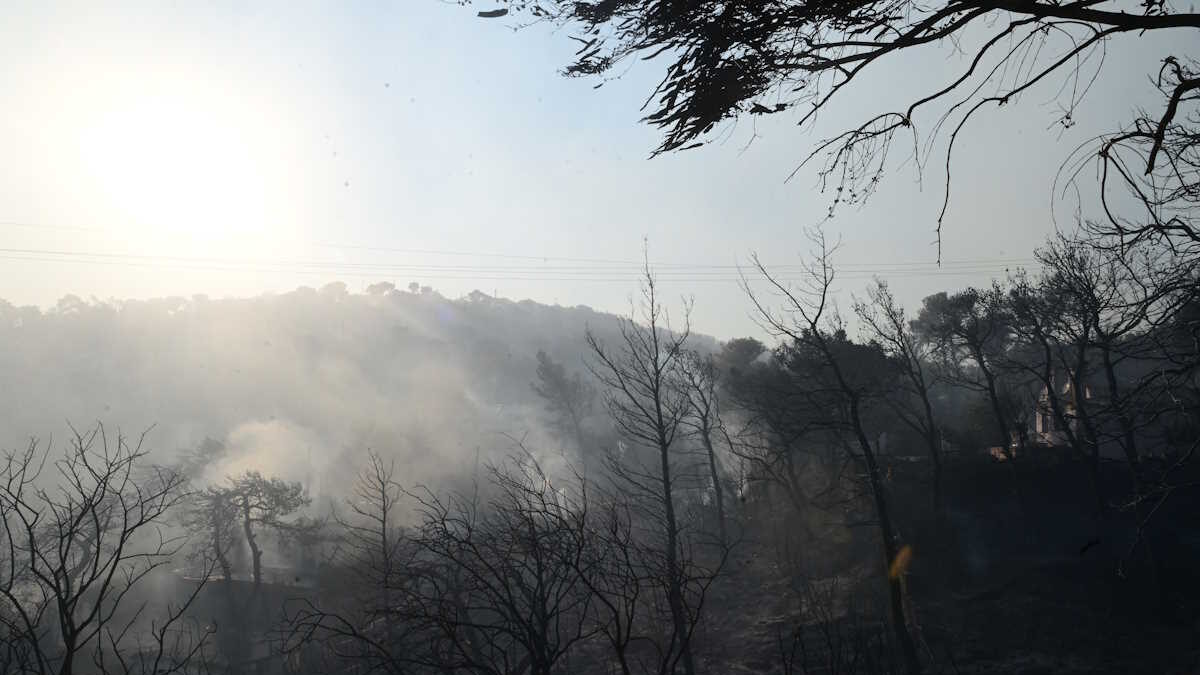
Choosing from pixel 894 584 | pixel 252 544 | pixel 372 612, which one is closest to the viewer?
pixel 372 612

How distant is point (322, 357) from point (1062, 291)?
390ft

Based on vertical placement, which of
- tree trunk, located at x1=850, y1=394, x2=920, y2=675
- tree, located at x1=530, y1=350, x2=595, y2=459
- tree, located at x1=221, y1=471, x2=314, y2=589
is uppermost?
tree, located at x1=530, y1=350, x2=595, y2=459

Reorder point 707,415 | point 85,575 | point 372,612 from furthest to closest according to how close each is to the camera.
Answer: point 85,575
point 707,415
point 372,612

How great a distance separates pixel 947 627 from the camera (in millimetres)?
15617

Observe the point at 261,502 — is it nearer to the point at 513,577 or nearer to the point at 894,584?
the point at 894,584

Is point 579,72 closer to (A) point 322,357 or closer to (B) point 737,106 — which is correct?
(B) point 737,106

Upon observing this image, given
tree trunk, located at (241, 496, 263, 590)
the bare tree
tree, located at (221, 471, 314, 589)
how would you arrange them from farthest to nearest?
tree, located at (221, 471, 314, 589)
tree trunk, located at (241, 496, 263, 590)
the bare tree

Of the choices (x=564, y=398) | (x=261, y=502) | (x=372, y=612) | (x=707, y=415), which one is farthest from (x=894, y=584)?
(x=564, y=398)

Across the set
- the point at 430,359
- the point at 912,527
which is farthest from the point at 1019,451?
the point at 430,359

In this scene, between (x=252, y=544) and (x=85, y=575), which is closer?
(x=85, y=575)

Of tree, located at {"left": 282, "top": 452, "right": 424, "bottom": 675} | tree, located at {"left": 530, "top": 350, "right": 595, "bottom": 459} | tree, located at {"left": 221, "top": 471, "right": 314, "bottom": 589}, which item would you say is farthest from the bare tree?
tree, located at {"left": 530, "top": 350, "right": 595, "bottom": 459}

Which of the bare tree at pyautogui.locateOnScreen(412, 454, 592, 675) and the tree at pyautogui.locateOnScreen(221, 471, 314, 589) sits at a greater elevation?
the tree at pyautogui.locateOnScreen(221, 471, 314, 589)

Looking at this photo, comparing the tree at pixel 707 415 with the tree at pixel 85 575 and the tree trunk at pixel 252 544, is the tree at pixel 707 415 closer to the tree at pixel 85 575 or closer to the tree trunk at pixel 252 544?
the tree at pixel 85 575

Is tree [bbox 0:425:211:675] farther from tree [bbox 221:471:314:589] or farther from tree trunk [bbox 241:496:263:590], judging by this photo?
tree [bbox 221:471:314:589]
